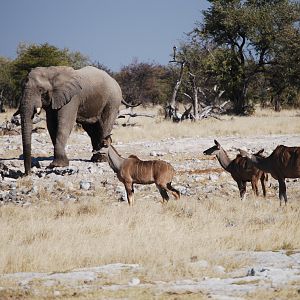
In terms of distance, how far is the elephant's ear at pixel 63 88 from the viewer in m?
18.6

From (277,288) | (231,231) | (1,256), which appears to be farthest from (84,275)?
(231,231)

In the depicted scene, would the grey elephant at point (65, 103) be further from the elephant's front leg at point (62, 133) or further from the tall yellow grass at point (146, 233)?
the tall yellow grass at point (146, 233)

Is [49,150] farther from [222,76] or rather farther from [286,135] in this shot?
[222,76]

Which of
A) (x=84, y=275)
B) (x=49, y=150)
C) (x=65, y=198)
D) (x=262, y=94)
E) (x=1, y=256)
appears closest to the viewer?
(x=84, y=275)

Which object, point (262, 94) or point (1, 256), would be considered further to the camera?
point (262, 94)

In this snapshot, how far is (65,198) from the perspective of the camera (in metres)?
15.2

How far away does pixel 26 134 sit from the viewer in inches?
695

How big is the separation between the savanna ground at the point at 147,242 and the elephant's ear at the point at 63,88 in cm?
225

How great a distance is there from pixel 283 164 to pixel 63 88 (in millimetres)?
8002

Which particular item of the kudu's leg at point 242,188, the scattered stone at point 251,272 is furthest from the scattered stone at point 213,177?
the scattered stone at point 251,272

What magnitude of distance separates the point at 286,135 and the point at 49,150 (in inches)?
388

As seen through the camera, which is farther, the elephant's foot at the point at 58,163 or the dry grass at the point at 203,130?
the dry grass at the point at 203,130

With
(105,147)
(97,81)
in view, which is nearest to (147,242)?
(105,147)

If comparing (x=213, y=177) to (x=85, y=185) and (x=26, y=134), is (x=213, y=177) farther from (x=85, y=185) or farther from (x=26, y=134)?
(x=26, y=134)
